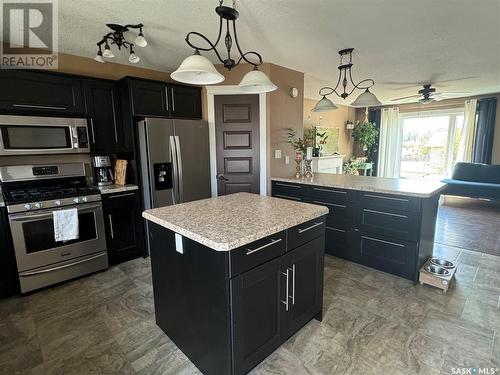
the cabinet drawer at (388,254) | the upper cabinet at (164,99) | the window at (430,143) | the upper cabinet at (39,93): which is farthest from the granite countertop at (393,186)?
the window at (430,143)

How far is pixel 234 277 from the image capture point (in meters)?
1.32

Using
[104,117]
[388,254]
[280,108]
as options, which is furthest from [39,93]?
[388,254]

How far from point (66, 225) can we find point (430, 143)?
804 centimetres

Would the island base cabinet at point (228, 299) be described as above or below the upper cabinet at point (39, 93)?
below

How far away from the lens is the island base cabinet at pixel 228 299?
1366 mm

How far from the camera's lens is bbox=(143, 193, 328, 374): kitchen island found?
1.36m

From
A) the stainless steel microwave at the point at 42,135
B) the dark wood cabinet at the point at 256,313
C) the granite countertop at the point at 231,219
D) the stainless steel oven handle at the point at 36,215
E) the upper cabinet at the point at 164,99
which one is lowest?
the dark wood cabinet at the point at 256,313

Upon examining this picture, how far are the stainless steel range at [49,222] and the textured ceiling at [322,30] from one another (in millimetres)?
1416

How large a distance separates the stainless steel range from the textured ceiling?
1.42 meters

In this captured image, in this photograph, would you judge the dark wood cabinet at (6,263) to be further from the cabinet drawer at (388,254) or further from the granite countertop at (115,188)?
the cabinet drawer at (388,254)

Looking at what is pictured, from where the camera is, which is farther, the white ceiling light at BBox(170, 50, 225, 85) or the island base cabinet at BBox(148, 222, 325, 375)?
the white ceiling light at BBox(170, 50, 225, 85)

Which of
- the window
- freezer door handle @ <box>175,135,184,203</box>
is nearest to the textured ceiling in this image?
freezer door handle @ <box>175,135,184,203</box>

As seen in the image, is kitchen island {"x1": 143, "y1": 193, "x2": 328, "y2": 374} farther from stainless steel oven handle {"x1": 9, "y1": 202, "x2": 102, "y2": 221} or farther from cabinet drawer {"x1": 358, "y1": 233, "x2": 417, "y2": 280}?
stainless steel oven handle {"x1": 9, "y1": 202, "x2": 102, "y2": 221}

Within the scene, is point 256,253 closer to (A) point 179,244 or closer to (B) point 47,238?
(A) point 179,244
